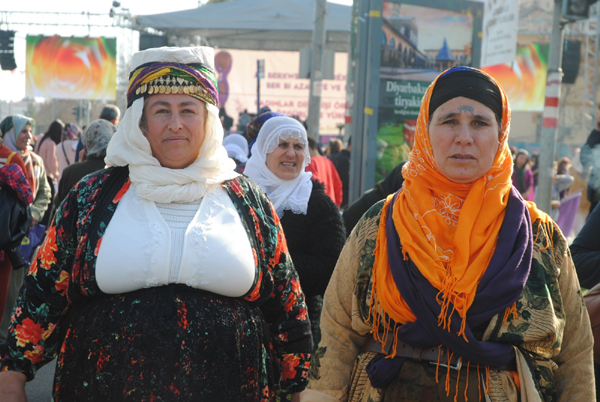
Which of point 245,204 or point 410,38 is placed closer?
point 245,204

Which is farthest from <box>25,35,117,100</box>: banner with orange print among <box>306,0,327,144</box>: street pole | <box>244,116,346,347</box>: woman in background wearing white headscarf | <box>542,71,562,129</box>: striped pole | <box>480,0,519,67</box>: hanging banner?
<box>244,116,346,347</box>: woman in background wearing white headscarf

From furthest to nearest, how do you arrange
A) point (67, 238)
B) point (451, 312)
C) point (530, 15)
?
Result: point (530, 15) → point (67, 238) → point (451, 312)

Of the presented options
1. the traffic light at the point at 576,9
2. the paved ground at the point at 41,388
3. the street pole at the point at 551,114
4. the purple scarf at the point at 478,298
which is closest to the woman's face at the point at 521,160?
the street pole at the point at 551,114

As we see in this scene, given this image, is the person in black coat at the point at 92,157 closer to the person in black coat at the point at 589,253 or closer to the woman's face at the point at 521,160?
the person in black coat at the point at 589,253

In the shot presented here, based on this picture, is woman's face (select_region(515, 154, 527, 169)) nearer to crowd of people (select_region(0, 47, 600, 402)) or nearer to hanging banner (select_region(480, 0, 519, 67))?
hanging banner (select_region(480, 0, 519, 67))

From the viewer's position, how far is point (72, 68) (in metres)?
30.7

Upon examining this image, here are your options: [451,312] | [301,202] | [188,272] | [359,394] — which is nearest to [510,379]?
[451,312]

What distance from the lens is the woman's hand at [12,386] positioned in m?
2.57

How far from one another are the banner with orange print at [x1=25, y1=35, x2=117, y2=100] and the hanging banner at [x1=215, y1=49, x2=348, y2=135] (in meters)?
4.92

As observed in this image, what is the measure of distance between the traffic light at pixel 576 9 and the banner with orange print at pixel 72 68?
23.7 m

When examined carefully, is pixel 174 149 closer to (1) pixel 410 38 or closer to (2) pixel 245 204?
(2) pixel 245 204

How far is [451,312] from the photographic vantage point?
7.56 ft

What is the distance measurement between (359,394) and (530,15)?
120 ft

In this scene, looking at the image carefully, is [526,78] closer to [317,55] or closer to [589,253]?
[317,55]
